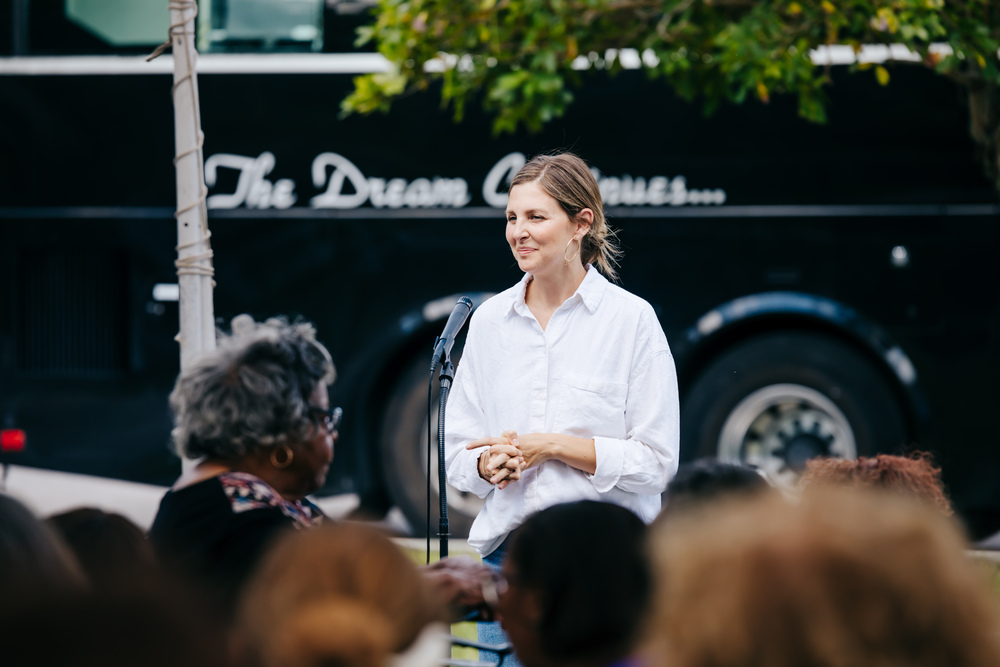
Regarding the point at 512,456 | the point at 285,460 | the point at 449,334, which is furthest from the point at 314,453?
the point at 449,334

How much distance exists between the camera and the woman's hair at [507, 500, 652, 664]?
1482mm

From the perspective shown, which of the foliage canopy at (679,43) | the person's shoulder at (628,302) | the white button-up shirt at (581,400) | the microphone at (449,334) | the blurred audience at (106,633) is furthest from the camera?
the foliage canopy at (679,43)

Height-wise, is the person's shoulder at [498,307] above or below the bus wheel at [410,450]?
above

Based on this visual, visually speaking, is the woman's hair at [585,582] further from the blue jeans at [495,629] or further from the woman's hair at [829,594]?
the blue jeans at [495,629]

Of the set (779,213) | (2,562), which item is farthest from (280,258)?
(2,562)

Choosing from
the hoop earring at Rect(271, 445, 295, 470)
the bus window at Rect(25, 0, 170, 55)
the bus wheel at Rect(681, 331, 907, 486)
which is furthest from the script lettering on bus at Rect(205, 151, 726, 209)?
the hoop earring at Rect(271, 445, 295, 470)

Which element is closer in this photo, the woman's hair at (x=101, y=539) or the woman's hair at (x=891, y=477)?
the woman's hair at (x=101, y=539)

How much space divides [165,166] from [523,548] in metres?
4.83

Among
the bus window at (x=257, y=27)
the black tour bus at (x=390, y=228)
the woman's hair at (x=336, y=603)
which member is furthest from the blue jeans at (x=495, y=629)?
the bus window at (x=257, y=27)

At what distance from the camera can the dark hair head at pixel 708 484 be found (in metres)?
1.88

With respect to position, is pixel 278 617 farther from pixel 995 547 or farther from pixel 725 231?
pixel 995 547

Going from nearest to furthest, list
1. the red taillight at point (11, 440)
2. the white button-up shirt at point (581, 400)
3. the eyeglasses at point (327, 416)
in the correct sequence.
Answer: the eyeglasses at point (327, 416) < the white button-up shirt at point (581, 400) < the red taillight at point (11, 440)

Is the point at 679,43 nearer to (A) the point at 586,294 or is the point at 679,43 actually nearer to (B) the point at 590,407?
(A) the point at 586,294

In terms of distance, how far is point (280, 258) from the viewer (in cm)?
572
